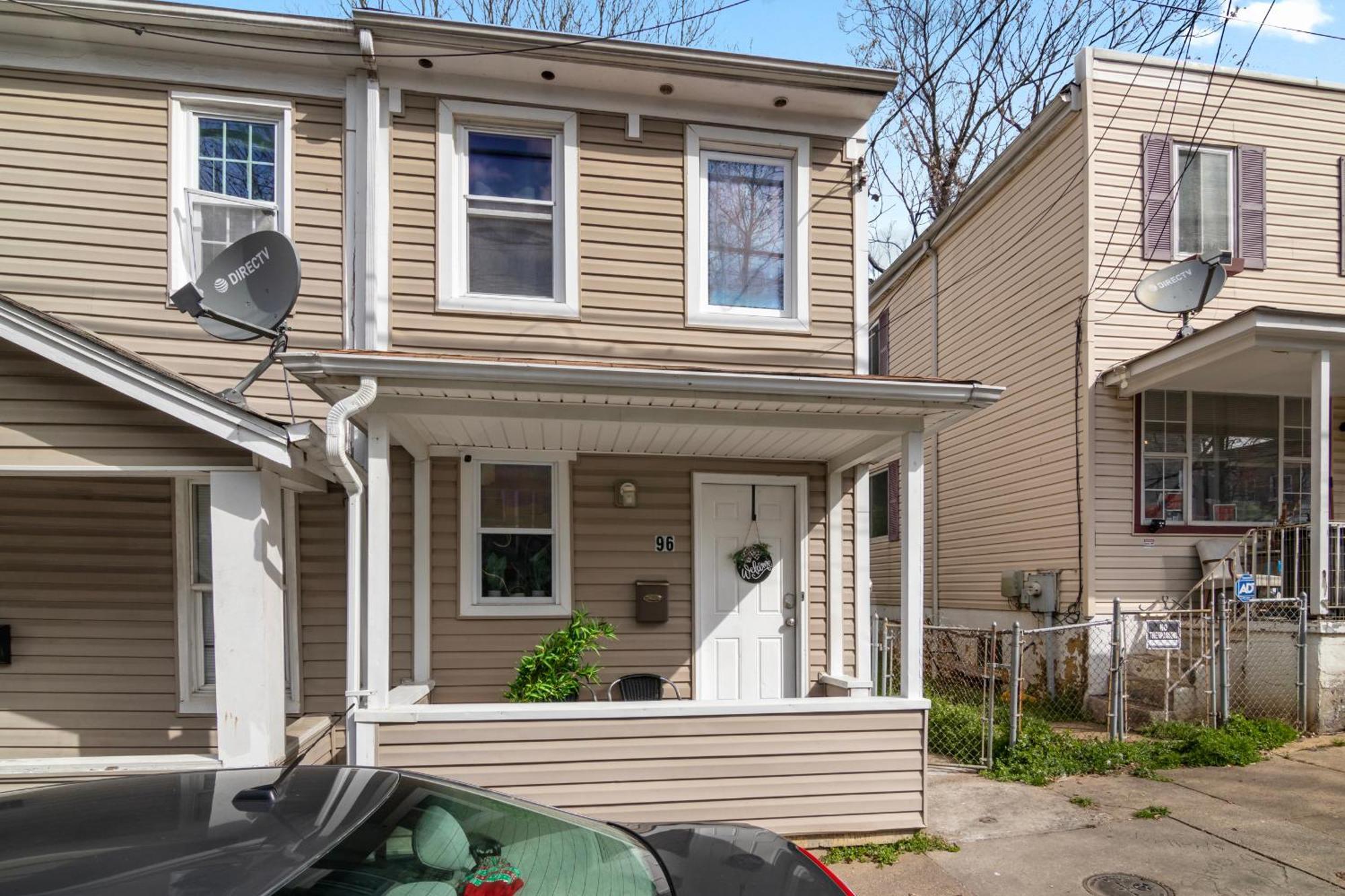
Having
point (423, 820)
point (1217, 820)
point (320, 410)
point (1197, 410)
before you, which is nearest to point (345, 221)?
point (320, 410)

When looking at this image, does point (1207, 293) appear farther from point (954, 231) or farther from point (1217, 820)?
point (1217, 820)

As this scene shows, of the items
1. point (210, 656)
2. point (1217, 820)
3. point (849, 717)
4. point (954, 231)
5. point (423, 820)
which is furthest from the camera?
point (954, 231)

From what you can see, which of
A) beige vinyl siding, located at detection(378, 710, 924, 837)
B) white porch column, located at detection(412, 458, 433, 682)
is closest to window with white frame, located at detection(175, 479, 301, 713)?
white porch column, located at detection(412, 458, 433, 682)

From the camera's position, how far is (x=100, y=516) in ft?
17.7

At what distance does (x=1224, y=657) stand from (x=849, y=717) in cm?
431

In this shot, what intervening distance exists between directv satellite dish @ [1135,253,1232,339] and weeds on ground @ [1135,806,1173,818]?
186 inches

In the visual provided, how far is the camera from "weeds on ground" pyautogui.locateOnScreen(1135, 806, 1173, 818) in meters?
5.18

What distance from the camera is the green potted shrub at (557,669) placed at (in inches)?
196

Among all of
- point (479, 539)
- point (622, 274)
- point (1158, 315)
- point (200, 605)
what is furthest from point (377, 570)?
point (1158, 315)

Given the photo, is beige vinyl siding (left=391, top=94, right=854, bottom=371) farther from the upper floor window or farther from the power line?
the upper floor window

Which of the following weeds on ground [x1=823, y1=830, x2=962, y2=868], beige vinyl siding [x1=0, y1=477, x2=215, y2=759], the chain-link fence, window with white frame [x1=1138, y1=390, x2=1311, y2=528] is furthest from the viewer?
window with white frame [x1=1138, y1=390, x2=1311, y2=528]

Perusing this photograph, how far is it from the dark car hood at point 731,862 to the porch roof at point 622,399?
2.51 metres

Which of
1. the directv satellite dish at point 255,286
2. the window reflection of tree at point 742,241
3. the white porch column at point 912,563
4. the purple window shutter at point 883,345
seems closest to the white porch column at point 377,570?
the directv satellite dish at point 255,286

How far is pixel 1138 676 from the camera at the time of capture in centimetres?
789
